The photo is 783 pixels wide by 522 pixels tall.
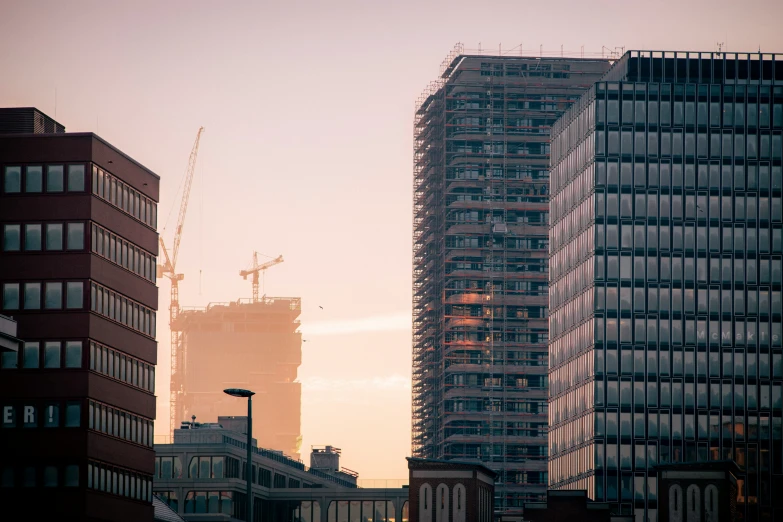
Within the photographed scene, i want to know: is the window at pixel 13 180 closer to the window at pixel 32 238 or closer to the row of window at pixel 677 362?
the window at pixel 32 238

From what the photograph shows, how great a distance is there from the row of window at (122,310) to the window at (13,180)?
8.66 m

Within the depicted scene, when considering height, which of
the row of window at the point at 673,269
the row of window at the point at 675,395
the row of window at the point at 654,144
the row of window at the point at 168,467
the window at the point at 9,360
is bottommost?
the row of window at the point at 168,467

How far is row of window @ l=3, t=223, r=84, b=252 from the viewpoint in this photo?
12581cm

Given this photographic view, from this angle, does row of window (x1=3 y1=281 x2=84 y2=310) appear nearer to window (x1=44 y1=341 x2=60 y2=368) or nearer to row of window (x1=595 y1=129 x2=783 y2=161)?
window (x1=44 y1=341 x2=60 y2=368)

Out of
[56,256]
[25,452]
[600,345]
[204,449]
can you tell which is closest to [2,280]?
[56,256]

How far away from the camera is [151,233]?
139 m

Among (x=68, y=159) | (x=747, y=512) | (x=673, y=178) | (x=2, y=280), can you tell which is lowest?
(x=747, y=512)

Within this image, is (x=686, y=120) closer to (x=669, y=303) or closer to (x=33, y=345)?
(x=669, y=303)

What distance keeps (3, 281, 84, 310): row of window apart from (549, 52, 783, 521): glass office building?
271 ft

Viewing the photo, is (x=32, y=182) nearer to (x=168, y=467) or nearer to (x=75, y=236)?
(x=75, y=236)

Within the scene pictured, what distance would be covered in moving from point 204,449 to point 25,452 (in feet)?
208

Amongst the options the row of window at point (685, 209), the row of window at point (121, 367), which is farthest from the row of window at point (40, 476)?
the row of window at point (685, 209)

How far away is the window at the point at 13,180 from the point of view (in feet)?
415

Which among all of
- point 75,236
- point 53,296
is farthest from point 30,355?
point 75,236
